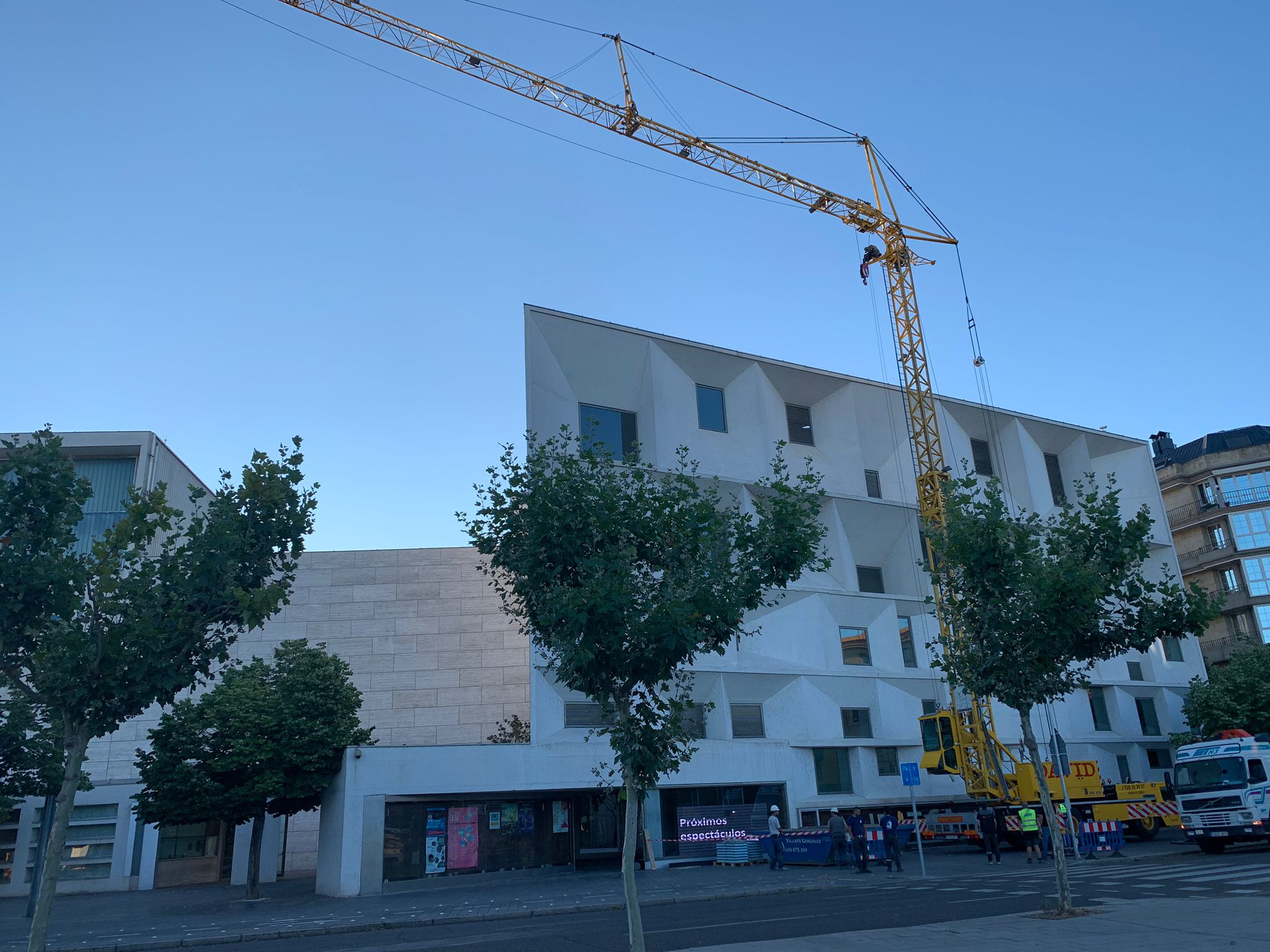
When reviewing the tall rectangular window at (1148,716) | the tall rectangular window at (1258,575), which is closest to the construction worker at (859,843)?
the tall rectangular window at (1148,716)

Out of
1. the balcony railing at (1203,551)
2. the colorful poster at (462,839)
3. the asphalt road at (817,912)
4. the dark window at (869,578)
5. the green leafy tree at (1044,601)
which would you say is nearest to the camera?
the asphalt road at (817,912)

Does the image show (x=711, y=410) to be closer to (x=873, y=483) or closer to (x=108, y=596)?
(x=873, y=483)

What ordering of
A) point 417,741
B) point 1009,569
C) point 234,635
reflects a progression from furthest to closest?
point 417,741
point 1009,569
point 234,635

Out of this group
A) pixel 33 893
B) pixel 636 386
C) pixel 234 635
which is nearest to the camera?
pixel 234 635

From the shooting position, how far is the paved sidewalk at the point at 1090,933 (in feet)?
37.4

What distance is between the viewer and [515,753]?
30969 mm

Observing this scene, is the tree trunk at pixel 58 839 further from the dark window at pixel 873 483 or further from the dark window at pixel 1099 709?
the dark window at pixel 1099 709

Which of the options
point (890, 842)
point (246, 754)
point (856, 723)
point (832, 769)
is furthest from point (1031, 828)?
point (246, 754)

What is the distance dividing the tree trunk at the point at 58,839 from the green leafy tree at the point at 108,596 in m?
0.03

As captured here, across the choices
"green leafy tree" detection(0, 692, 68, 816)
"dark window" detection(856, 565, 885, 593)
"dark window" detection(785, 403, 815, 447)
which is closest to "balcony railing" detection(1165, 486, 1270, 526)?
"dark window" detection(856, 565, 885, 593)

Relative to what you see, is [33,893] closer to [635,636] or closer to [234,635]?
[234,635]

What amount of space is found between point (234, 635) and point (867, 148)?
48232 mm

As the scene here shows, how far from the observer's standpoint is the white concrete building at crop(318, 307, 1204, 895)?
98.4 ft

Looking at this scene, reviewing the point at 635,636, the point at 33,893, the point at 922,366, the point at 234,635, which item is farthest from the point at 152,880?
the point at 922,366
